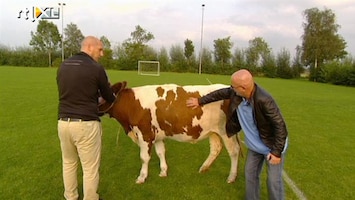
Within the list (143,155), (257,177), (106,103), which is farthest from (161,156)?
(257,177)

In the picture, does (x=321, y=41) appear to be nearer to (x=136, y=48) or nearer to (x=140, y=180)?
(x=136, y=48)

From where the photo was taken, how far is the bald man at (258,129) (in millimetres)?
4012

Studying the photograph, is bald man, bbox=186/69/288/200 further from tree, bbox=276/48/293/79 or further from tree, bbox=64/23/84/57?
tree, bbox=64/23/84/57

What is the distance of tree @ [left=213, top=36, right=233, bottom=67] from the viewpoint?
79.0m

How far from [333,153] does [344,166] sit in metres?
1.01

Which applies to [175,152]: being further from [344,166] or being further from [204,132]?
[344,166]

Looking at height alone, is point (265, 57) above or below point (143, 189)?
above

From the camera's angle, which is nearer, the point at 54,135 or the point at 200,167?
the point at 200,167

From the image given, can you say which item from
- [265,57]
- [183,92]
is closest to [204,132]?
[183,92]

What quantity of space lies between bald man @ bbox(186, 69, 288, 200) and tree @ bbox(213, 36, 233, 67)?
75.0m

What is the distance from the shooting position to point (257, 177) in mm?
4664

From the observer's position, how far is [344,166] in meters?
7.13

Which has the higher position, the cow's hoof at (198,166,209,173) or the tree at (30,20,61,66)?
the tree at (30,20,61,66)

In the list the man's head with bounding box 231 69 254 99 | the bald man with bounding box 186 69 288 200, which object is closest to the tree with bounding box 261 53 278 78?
the bald man with bounding box 186 69 288 200
